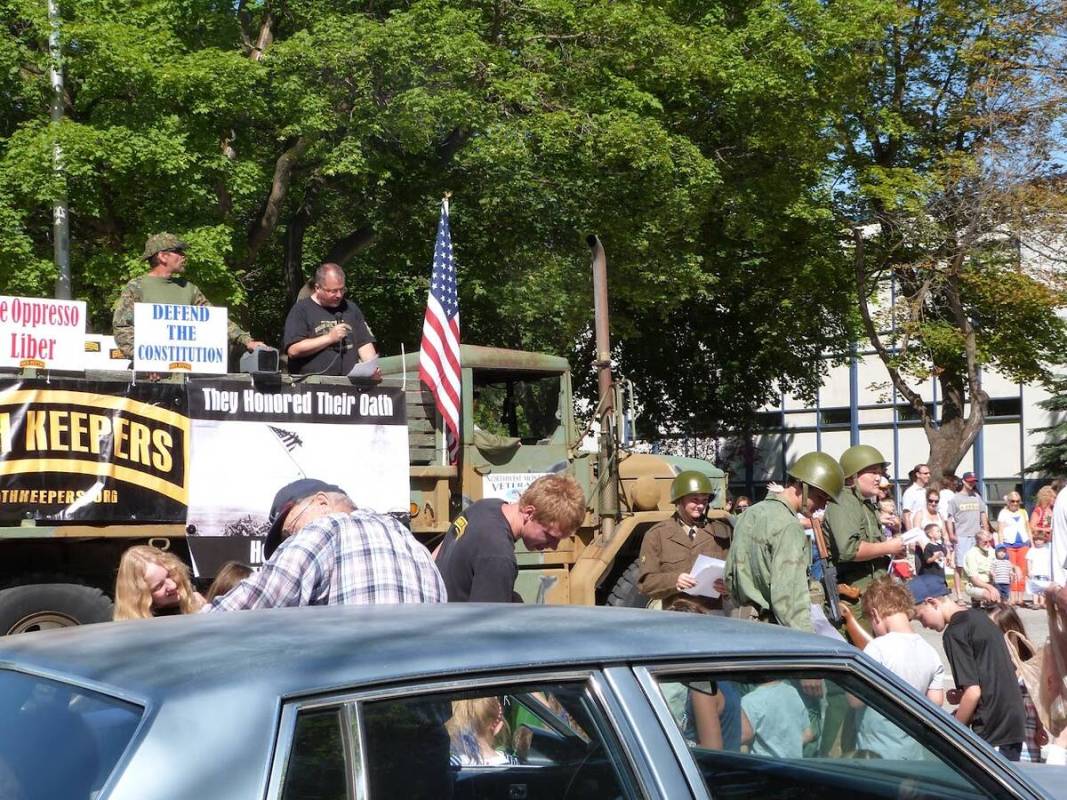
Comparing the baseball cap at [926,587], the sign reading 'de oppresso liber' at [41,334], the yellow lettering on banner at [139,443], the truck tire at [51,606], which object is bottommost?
the truck tire at [51,606]

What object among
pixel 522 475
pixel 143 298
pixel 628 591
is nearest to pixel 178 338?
pixel 143 298

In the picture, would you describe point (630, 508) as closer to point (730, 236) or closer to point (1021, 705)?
point (1021, 705)

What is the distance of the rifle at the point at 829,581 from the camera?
7871 mm

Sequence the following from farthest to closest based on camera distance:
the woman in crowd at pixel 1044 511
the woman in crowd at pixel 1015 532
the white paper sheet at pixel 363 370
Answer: the woman in crowd at pixel 1015 532
the woman in crowd at pixel 1044 511
the white paper sheet at pixel 363 370

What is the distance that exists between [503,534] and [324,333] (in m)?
5.25

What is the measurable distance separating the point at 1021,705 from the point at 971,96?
21.8 metres

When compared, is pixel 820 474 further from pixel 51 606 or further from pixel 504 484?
pixel 51 606

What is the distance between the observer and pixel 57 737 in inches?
100.0

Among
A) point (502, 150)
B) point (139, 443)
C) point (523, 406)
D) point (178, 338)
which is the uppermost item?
point (502, 150)

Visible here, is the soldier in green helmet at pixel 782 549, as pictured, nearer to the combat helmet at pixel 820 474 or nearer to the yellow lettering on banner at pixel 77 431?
the combat helmet at pixel 820 474

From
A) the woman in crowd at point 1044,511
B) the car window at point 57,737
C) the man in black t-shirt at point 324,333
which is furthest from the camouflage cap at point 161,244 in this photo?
the woman in crowd at point 1044,511

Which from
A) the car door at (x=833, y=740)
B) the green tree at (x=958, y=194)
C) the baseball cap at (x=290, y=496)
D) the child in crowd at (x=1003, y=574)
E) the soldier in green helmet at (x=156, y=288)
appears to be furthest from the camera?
the green tree at (x=958, y=194)

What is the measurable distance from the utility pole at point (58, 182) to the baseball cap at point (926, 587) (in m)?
11.6

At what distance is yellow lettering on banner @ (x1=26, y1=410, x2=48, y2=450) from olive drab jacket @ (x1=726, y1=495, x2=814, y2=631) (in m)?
4.42
